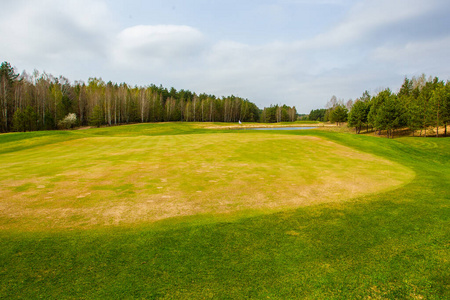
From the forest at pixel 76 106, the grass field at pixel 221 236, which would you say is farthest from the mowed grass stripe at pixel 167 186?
the forest at pixel 76 106

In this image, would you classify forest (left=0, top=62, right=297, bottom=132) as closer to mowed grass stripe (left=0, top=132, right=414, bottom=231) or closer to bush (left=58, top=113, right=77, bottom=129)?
bush (left=58, top=113, right=77, bottom=129)

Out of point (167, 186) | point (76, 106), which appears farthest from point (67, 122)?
point (167, 186)

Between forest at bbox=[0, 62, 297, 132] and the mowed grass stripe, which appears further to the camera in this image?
forest at bbox=[0, 62, 297, 132]

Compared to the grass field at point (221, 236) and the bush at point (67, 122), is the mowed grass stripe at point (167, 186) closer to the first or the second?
the grass field at point (221, 236)

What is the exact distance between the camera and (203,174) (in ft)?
39.2

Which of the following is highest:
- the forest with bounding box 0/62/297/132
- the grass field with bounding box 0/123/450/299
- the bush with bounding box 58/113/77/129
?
the forest with bounding box 0/62/297/132

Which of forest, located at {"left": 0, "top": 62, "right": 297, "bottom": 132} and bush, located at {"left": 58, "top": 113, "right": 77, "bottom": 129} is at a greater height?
forest, located at {"left": 0, "top": 62, "right": 297, "bottom": 132}

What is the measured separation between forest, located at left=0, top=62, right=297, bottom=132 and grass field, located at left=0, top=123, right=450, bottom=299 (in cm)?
6380

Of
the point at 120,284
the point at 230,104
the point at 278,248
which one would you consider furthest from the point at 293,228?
the point at 230,104

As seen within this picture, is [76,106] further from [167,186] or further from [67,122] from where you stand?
[167,186]

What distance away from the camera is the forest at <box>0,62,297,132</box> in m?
59.8

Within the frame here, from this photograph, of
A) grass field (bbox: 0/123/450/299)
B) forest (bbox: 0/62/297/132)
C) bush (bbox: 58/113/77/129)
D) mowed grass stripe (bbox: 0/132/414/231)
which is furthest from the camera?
bush (bbox: 58/113/77/129)

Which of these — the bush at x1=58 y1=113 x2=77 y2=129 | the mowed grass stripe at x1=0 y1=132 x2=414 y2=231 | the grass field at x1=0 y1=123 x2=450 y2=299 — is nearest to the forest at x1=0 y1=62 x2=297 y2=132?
the bush at x1=58 y1=113 x2=77 y2=129

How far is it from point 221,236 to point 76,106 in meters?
94.9
